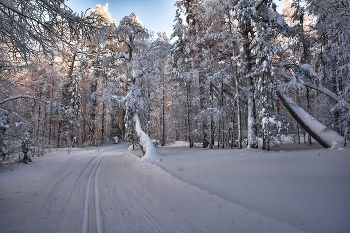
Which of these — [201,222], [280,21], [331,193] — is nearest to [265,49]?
[280,21]

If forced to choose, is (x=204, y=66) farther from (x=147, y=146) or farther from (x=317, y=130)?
(x=317, y=130)

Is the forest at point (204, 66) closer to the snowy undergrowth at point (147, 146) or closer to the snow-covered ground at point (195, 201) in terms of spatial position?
the snowy undergrowth at point (147, 146)

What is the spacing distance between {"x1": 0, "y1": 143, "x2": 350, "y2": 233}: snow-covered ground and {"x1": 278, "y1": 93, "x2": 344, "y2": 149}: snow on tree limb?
137 inches

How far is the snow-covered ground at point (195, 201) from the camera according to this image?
3439mm

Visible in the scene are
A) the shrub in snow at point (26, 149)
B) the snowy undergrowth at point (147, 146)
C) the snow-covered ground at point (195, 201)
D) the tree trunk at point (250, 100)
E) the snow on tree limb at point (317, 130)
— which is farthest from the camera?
the tree trunk at point (250, 100)

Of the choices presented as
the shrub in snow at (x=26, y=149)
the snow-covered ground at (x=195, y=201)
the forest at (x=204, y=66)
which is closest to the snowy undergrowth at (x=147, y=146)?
the forest at (x=204, y=66)

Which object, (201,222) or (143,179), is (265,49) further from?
(201,222)

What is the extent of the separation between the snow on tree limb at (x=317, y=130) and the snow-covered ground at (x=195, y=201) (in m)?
3.47

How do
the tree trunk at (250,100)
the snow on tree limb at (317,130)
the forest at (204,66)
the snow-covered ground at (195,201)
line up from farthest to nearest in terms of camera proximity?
the tree trunk at (250,100) < the snow on tree limb at (317,130) < the forest at (204,66) < the snow-covered ground at (195,201)

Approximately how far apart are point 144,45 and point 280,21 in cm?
997

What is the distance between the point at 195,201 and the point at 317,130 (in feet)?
31.5

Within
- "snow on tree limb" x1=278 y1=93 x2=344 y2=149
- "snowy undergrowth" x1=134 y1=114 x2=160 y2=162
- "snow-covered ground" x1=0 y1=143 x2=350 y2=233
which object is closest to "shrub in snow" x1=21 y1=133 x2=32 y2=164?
"snow-covered ground" x1=0 y1=143 x2=350 y2=233

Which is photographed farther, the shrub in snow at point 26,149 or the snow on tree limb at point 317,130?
the shrub in snow at point 26,149

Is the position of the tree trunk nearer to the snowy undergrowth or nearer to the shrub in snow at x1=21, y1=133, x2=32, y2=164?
the snowy undergrowth
